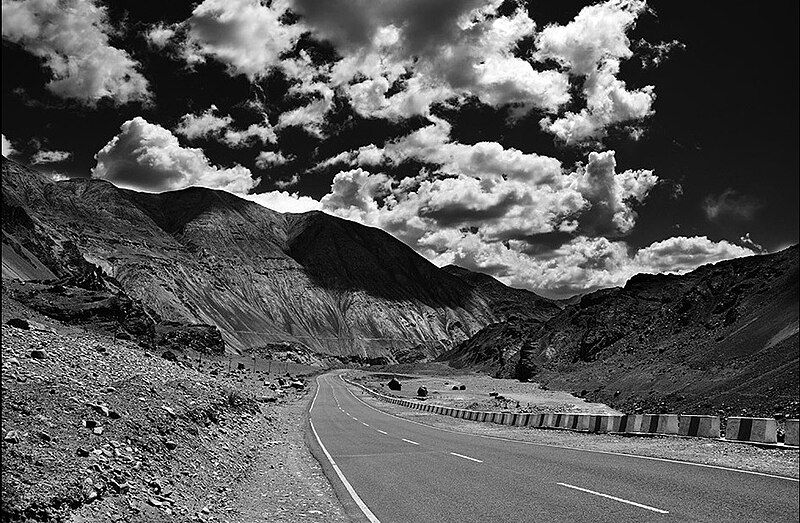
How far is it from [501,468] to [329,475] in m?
4.78

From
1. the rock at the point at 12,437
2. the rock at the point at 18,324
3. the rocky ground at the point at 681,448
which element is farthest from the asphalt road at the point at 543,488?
the rock at the point at 18,324

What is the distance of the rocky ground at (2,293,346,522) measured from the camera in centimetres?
909

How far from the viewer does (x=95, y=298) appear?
42.6m

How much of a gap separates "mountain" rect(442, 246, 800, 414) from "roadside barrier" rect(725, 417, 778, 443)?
6.32 meters

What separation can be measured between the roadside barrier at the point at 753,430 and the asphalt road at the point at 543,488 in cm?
536

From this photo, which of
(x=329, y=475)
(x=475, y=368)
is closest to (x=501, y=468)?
(x=329, y=475)

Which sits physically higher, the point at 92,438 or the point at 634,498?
the point at 634,498

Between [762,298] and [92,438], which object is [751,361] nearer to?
[762,298]

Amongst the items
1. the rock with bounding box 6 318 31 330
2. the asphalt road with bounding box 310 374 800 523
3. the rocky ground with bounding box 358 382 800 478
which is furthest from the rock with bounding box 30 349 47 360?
the rocky ground with bounding box 358 382 800 478

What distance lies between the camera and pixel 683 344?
2574 inches

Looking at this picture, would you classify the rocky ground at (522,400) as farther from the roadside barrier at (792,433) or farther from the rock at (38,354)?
the rock at (38,354)

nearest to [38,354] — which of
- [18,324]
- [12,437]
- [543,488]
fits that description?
[18,324]

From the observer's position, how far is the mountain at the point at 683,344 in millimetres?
36656

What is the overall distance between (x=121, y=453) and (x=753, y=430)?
63.9 feet
